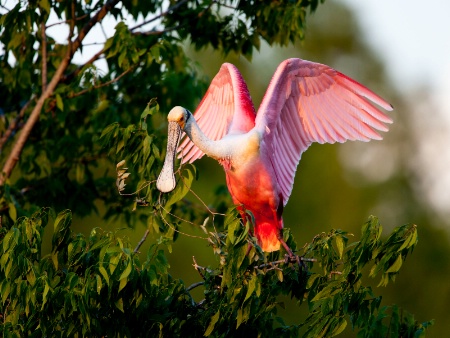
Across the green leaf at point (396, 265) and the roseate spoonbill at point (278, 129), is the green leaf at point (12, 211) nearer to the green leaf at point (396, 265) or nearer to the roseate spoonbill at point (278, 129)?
the roseate spoonbill at point (278, 129)

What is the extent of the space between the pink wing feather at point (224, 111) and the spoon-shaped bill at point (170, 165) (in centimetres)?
63

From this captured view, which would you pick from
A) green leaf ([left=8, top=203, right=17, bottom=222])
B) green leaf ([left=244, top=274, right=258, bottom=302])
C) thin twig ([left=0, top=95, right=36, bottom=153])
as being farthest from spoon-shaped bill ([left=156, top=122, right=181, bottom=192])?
thin twig ([left=0, top=95, right=36, bottom=153])

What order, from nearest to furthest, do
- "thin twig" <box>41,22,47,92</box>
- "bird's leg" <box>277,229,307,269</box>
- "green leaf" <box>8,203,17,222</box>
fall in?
"bird's leg" <box>277,229,307,269</box> → "green leaf" <box>8,203,17,222</box> → "thin twig" <box>41,22,47,92</box>

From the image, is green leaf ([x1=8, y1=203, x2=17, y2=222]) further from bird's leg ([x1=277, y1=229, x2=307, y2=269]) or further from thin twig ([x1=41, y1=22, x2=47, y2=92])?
bird's leg ([x1=277, y1=229, x2=307, y2=269])

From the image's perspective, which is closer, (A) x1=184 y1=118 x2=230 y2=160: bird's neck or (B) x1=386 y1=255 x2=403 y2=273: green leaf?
(B) x1=386 y1=255 x2=403 y2=273: green leaf

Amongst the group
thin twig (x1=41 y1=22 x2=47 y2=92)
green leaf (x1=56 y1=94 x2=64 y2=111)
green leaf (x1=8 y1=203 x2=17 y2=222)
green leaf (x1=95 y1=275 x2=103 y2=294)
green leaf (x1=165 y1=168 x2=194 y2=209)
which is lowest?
green leaf (x1=8 y1=203 x2=17 y2=222)

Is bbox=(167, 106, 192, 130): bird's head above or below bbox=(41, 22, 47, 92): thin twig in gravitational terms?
below

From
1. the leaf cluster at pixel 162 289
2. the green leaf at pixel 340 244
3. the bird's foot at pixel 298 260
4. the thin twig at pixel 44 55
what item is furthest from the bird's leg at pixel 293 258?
the thin twig at pixel 44 55

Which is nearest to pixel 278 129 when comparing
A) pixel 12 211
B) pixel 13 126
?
pixel 12 211

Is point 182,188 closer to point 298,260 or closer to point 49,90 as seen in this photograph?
point 298,260

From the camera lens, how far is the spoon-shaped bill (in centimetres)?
646

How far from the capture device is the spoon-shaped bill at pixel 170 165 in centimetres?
646

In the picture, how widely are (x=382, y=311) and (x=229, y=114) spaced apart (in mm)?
2562

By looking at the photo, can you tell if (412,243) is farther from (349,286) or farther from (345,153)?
(345,153)
